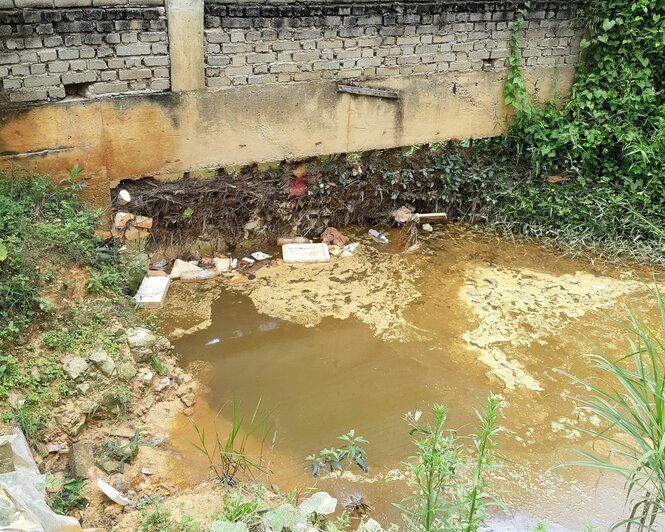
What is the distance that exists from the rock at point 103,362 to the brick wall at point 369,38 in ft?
7.91

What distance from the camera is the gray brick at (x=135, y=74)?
15.4 ft

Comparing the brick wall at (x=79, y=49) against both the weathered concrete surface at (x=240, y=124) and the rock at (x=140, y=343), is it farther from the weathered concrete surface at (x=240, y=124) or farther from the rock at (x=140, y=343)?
the rock at (x=140, y=343)

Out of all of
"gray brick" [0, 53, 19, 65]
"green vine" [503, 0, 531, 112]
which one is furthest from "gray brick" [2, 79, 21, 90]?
"green vine" [503, 0, 531, 112]

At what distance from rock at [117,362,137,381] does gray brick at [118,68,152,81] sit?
7.36ft

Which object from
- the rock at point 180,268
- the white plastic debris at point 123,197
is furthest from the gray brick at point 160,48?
the rock at point 180,268

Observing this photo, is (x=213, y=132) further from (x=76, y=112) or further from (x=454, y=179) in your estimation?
(x=454, y=179)

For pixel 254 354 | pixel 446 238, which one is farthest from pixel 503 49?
pixel 254 354

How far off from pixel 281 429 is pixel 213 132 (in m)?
2.66

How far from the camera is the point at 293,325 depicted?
4754 millimetres

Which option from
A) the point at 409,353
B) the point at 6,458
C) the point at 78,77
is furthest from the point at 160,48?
the point at 6,458

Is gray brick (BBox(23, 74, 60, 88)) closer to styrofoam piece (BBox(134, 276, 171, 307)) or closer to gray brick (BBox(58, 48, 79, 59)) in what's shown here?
gray brick (BBox(58, 48, 79, 59))

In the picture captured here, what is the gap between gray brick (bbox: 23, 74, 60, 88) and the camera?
438 centimetres

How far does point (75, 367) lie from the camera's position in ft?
12.2

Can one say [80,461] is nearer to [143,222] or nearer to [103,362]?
[103,362]
